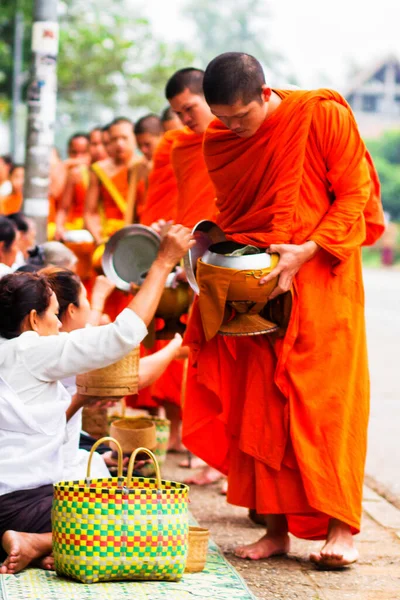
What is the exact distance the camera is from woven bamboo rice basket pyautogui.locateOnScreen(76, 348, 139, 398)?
5078 millimetres

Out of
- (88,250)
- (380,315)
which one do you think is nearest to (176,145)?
(88,250)

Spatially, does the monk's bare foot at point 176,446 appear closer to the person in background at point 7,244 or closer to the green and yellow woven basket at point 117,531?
Answer: the person in background at point 7,244

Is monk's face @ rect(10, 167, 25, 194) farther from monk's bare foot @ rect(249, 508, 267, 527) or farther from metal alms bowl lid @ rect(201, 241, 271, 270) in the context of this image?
metal alms bowl lid @ rect(201, 241, 271, 270)

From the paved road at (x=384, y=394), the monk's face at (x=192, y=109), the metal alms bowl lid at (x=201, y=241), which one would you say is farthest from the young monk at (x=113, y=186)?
the metal alms bowl lid at (x=201, y=241)

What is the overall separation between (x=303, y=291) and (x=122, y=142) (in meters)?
4.58

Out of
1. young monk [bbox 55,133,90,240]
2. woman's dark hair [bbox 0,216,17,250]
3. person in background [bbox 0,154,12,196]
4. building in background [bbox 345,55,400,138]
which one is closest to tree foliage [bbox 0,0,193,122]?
person in background [bbox 0,154,12,196]

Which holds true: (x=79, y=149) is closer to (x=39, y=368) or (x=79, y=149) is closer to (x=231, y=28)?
(x=39, y=368)

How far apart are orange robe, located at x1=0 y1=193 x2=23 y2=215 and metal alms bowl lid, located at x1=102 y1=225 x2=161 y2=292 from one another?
747 centimetres

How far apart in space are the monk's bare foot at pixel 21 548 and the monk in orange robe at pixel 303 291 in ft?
3.09

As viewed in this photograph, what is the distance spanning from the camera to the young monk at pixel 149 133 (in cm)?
886

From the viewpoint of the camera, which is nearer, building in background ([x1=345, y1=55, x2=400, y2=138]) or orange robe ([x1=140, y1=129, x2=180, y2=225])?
orange robe ([x1=140, y1=129, x2=180, y2=225])

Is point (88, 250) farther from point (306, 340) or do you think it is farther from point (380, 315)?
point (380, 315)

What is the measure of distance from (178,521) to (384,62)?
74.7 meters

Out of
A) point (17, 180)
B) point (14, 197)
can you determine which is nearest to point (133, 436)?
point (14, 197)
